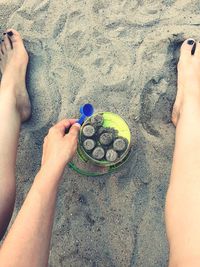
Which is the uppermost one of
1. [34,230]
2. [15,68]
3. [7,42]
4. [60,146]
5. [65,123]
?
[7,42]

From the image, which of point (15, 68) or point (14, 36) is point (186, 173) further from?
point (14, 36)

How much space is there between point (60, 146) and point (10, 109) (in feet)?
1.13

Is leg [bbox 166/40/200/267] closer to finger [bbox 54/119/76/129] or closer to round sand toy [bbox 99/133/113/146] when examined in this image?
round sand toy [bbox 99/133/113/146]

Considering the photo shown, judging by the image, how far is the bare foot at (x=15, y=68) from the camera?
1.84m

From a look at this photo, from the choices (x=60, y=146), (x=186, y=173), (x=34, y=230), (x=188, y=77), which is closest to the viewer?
(x=34, y=230)

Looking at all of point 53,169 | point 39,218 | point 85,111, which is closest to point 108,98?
point 85,111

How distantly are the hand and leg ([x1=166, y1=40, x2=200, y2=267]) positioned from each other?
43 centimetres

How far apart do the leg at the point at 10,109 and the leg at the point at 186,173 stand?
63cm

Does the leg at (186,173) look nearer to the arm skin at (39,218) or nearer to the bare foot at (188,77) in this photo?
the bare foot at (188,77)

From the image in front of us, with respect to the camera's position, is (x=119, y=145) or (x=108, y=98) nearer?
(x=119, y=145)

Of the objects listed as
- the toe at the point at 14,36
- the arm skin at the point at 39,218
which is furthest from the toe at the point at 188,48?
the toe at the point at 14,36

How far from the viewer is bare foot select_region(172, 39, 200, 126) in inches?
69.4

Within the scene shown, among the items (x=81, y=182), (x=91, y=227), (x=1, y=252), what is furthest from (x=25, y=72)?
(x=1, y=252)

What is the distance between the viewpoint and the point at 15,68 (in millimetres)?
1895
